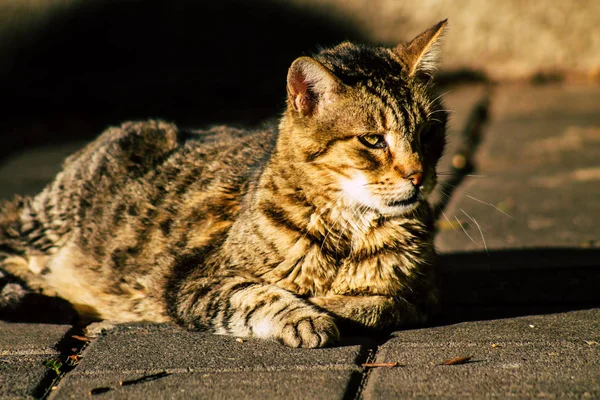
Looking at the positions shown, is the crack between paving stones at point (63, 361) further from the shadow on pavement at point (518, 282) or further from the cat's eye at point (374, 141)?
the shadow on pavement at point (518, 282)

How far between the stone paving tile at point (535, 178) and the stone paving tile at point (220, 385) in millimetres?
1360

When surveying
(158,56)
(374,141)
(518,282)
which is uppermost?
(374,141)

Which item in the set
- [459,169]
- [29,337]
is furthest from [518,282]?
[459,169]

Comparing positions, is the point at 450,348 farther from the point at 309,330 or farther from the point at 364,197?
the point at 364,197

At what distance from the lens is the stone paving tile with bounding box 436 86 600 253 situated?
4.85 metres

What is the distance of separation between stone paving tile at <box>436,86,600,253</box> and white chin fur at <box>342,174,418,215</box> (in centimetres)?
54

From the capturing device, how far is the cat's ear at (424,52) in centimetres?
356

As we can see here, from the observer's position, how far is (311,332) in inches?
121

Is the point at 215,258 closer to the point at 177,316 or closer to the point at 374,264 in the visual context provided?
the point at 177,316

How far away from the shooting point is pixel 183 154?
426 cm

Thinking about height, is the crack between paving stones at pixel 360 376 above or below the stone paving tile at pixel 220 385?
below

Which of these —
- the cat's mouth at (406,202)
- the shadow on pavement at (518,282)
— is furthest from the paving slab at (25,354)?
the shadow on pavement at (518,282)

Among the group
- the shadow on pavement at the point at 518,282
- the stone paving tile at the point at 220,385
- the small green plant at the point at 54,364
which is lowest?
the shadow on pavement at the point at 518,282

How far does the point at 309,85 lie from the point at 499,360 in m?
1.35
